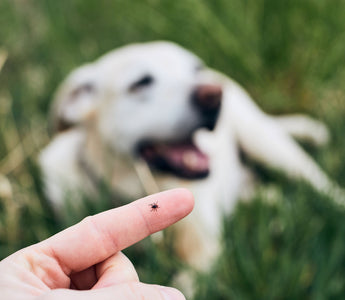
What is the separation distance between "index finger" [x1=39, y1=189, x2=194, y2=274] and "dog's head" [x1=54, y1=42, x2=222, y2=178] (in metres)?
0.94

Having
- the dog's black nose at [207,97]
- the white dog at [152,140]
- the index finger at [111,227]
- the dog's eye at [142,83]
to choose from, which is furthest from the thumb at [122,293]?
the dog's eye at [142,83]

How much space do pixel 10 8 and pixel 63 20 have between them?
1.86 ft

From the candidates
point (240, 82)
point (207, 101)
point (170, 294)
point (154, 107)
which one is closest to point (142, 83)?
point (154, 107)

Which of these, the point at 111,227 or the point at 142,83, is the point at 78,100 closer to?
the point at 142,83

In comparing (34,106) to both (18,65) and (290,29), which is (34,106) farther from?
(290,29)

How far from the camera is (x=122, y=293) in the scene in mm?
596

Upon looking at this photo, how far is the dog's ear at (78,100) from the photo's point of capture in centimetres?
187

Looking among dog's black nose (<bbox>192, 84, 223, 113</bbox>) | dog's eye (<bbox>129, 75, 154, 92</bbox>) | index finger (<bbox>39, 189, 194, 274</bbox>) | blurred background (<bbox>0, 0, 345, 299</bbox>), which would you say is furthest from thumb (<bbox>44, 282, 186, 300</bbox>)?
dog's eye (<bbox>129, 75, 154, 92</bbox>)

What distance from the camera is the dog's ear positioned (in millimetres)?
1873

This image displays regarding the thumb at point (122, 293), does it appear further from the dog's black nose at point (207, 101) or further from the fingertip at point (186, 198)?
the dog's black nose at point (207, 101)

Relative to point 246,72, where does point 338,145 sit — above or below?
below

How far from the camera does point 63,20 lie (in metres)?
3.15

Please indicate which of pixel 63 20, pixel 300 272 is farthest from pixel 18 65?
pixel 300 272

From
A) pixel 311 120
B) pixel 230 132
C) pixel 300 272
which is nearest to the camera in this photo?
pixel 300 272
